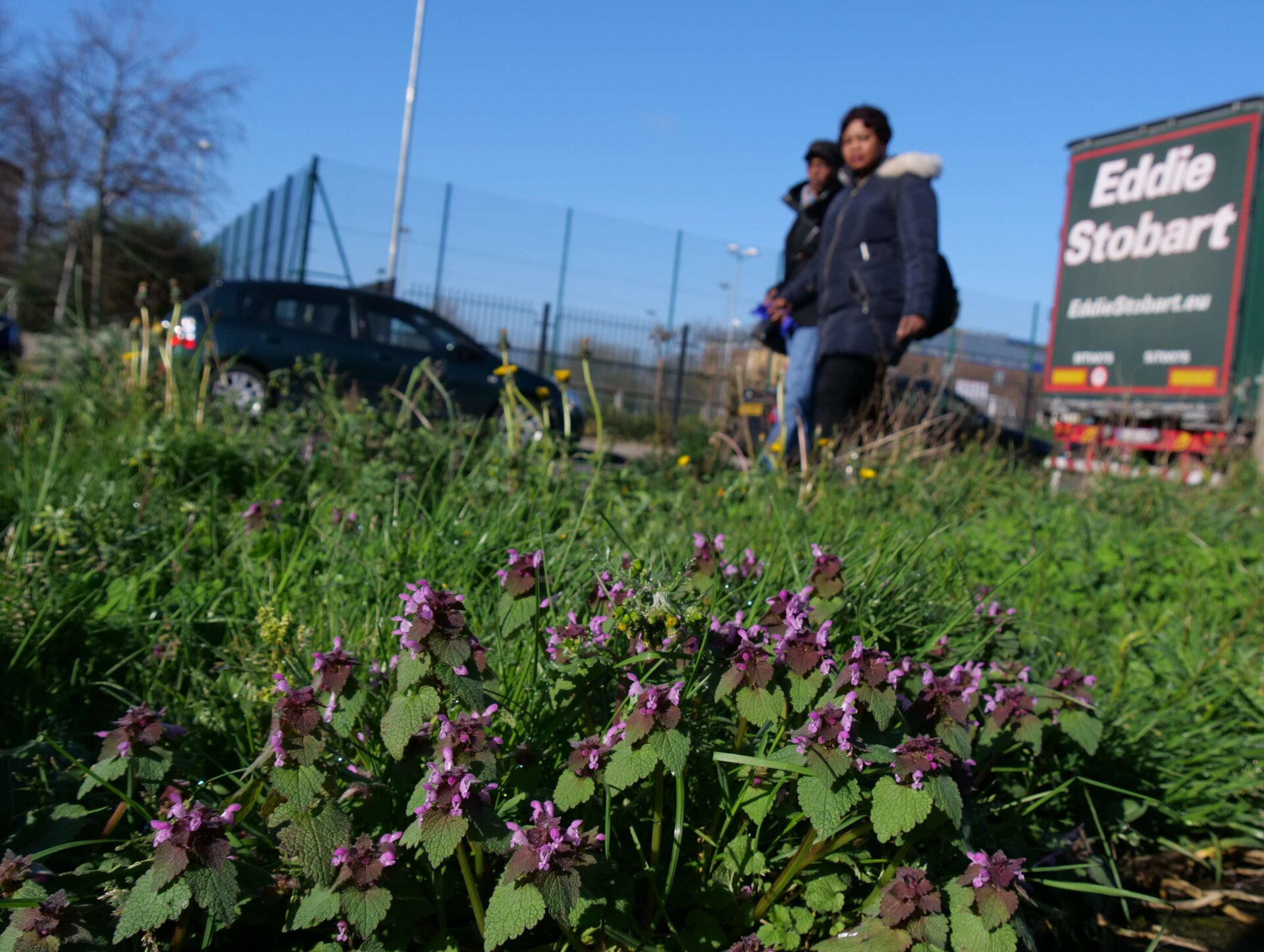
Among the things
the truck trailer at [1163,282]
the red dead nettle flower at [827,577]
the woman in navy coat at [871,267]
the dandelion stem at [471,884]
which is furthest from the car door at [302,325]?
the dandelion stem at [471,884]

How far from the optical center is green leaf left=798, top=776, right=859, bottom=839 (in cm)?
126

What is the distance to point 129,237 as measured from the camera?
23359mm

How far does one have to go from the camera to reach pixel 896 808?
4.19 ft

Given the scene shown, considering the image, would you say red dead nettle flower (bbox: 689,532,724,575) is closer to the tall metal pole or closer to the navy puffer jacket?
the navy puffer jacket

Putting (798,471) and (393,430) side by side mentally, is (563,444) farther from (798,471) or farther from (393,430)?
(798,471)

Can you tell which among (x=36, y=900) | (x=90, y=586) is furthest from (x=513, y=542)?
(x=36, y=900)

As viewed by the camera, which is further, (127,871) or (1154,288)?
(1154,288)

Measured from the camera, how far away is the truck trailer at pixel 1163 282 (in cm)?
945

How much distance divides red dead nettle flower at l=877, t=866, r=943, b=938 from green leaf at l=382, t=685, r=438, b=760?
2.07 ft

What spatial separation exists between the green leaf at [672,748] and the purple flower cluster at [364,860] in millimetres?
332

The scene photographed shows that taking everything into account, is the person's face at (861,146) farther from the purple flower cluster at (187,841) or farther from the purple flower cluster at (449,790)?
the purple flower cluster at (187,841)

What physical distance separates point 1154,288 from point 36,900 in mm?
11035

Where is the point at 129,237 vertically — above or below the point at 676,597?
above

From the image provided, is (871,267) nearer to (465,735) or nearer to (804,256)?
(804,256)
